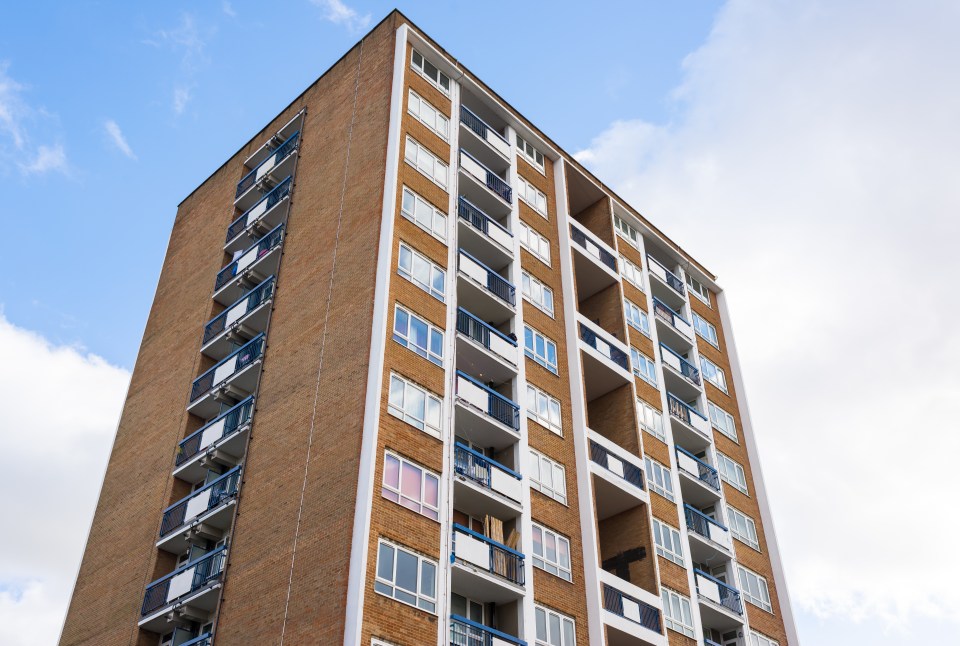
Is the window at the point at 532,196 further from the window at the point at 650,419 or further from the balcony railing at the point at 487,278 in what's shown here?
the window at the point at 650,419

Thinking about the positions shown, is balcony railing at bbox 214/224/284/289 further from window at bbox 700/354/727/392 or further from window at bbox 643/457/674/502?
window at bbox 700/354/727/392

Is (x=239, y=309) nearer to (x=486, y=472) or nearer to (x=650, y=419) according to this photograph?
(x=486, y=472)

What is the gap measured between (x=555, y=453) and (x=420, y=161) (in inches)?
489

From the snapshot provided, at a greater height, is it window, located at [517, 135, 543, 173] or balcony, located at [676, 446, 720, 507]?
window, located at [517, 135, 543, 173]

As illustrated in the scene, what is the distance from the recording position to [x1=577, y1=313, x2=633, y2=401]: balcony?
41781 millimetres

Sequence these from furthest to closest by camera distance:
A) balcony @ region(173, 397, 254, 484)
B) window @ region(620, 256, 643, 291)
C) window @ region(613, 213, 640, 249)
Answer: window @ region(613, 213, 640, 249)
window @ region(620, 256, 643, 291)
balcony @ region(173, 397, 254, 484)

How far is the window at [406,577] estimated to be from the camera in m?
27.3

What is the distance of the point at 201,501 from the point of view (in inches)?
1373

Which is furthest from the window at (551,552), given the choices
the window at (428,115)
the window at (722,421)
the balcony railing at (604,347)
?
the window at (722,421)

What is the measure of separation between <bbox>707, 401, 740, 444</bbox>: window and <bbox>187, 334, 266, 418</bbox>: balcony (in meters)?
23.4

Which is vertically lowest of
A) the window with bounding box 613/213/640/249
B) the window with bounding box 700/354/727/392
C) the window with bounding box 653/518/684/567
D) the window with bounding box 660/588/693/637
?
the window with bounding box 660/588/693/637

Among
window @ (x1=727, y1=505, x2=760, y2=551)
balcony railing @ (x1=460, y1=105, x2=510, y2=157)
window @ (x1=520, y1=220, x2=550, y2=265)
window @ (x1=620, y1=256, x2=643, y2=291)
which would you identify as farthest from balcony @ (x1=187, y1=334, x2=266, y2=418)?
window @ (x1=727, y1=505, x2=760, y2=551)

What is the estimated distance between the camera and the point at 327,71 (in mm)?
45469

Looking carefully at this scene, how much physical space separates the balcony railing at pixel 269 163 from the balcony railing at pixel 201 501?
16.1m
